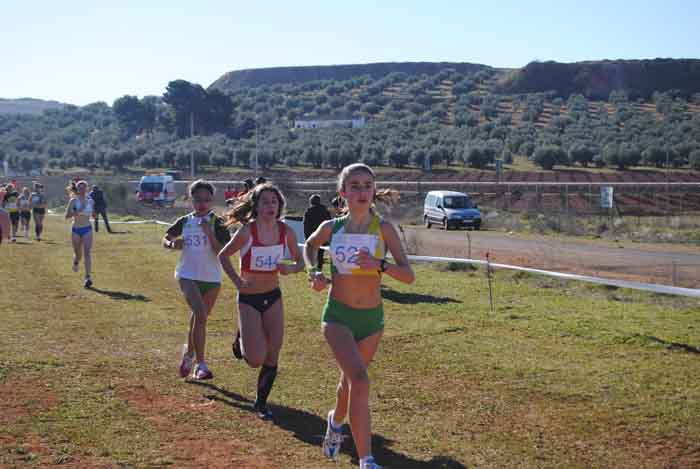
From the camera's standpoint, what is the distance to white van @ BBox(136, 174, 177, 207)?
57.0 m

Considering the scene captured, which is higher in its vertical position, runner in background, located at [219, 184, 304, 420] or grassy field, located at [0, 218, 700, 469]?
runner in background, located at [219, 184, 304, 420]

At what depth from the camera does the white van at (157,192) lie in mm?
57031

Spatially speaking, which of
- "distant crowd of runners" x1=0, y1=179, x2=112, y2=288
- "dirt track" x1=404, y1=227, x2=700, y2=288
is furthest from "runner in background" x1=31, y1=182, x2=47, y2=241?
"dirt track" x1=404, y1=227, x2=700, y2=288

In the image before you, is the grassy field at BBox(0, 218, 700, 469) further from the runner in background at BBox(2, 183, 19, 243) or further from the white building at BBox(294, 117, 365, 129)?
the white building at BBox(294, 117, 365, 129)

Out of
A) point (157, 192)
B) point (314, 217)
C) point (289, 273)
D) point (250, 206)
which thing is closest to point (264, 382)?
point (289, 273)

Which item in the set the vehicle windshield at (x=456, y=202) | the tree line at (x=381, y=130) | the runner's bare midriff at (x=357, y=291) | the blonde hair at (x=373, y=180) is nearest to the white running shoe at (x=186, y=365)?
the blonde hair at (x=373, y=180)

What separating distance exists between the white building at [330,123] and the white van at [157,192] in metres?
52.7

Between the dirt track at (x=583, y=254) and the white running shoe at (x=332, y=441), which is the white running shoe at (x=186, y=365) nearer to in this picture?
the white running shoe at (x=332, y=441)

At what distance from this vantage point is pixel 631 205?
47656 millimetres

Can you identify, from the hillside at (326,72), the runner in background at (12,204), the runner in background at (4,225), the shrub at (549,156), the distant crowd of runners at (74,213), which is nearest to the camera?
the runner in background at (4,225)

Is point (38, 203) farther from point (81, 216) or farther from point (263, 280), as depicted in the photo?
point (263, 280)

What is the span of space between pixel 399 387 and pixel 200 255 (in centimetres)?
229

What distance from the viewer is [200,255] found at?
9.09 meters

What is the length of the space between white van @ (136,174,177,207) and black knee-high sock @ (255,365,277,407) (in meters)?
50.1
